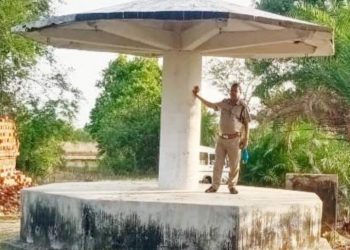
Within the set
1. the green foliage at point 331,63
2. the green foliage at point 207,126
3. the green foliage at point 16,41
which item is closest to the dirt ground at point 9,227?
the green foliage at point 16,41

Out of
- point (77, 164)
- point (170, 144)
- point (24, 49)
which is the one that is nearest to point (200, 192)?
point (170, 144)

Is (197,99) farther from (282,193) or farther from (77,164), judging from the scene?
(77,164)

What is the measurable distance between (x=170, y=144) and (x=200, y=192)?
90cm

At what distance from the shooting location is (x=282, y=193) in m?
10.6

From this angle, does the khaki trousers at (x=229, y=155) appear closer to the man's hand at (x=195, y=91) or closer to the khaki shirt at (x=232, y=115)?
the khaki shirt at (x=232, y=115)

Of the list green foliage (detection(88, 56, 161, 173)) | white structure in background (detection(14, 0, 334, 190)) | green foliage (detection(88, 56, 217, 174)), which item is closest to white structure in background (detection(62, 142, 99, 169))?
green foliage (detection(88, 56, 217, 174))

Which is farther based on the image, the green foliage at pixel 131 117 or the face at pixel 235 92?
the green foliage at pixel 131 117

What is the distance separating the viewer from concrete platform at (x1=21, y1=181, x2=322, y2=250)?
827 cm

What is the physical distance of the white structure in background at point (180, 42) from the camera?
958 cm

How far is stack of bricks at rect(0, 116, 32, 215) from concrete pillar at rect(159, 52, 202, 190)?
19.4 feet

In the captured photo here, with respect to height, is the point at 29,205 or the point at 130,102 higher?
the point at 130,102

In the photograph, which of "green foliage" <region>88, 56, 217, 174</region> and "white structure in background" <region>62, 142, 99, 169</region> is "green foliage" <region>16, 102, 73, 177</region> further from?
"white structure in background" <region>62, 142, 99, 169</region>

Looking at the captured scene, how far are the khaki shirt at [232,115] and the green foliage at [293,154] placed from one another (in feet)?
21.0

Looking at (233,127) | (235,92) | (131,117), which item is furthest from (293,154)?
(131,117)
